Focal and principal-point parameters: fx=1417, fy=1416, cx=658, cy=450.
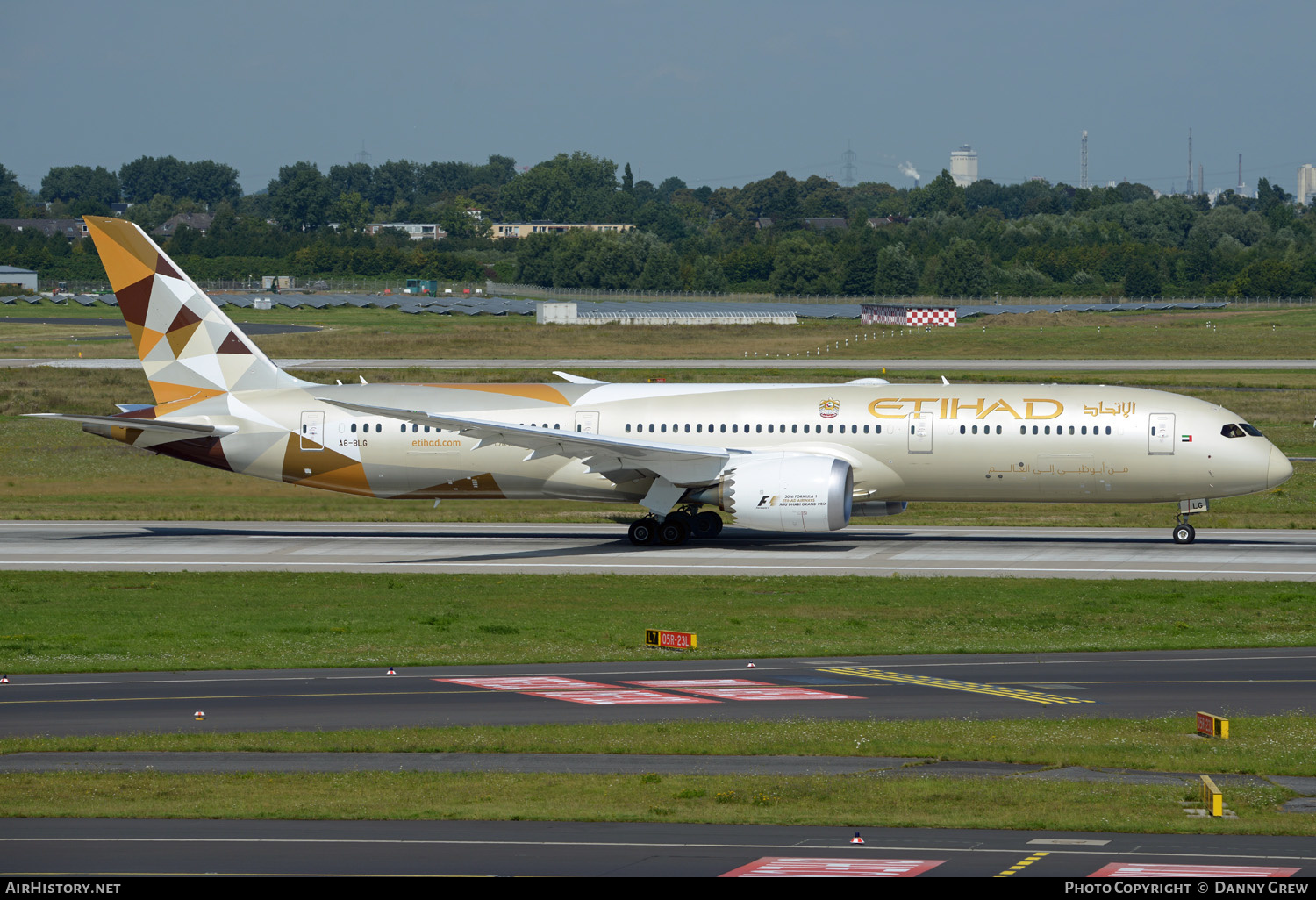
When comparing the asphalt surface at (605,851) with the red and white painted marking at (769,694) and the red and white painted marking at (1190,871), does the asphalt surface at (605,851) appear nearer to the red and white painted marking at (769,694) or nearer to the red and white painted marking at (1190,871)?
the red and white painted marking at (1190,871)

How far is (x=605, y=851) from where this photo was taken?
51.6 feet

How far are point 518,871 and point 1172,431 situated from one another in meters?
31.4

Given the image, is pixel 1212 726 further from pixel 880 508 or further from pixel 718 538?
pixel 718 538

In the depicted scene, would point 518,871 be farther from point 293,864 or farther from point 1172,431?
point 1172,431

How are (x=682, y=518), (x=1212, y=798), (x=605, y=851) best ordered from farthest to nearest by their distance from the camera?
(x=682, y=518) < (x=1212, y=798) < (x=605, y=851)

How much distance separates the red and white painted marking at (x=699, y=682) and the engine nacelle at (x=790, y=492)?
1439 cm

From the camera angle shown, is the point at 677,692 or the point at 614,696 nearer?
the point at 614,696

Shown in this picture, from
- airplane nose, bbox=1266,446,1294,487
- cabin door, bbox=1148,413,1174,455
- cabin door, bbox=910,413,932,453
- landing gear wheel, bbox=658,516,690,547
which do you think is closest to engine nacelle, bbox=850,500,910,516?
cabin door, bbox=910,413,932,453

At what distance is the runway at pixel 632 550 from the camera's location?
39.0 m

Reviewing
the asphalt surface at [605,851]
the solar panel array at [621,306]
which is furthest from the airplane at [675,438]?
the solar panel array at [621,306]

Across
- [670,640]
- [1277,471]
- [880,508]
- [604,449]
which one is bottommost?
[670,640]

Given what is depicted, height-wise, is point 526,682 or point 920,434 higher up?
point 920,434

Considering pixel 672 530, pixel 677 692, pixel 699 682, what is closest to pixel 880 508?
pixel 672 530

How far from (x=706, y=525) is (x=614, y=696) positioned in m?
20.4
